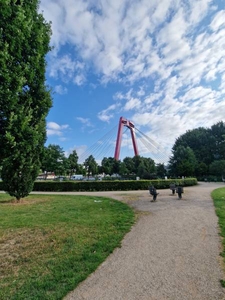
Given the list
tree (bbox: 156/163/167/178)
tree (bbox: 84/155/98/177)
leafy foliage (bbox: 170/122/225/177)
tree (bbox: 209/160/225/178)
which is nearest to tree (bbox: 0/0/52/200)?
tree (bbox: 209/160/225/178)

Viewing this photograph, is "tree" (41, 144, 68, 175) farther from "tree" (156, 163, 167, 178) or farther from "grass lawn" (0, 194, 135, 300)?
"grass lawn" (0, 194, 135, 300)

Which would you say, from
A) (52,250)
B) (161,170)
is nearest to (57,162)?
(161,170)

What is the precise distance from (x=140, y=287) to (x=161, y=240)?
1922mm

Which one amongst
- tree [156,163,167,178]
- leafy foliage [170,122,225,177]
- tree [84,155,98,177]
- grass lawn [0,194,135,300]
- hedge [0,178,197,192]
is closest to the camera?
grass lawn [0,194,135,300]

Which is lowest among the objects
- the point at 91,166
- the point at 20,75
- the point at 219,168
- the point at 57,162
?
the point at 20,75

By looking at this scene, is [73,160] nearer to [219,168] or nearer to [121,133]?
[121,133]

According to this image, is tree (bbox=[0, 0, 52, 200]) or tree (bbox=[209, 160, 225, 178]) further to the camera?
tree (bbox=[209, 160, 225, 178])

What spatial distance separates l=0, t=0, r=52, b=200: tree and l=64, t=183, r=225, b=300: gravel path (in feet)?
13.2

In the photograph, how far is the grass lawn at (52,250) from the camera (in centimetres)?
268

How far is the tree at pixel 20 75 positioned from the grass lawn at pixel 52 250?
7.46 ft

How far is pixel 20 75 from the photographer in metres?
5.15

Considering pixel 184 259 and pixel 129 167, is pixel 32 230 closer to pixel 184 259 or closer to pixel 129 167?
pixel 184 259

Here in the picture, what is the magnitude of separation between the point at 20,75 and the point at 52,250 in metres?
4.32

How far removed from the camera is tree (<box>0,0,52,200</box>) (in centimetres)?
480
